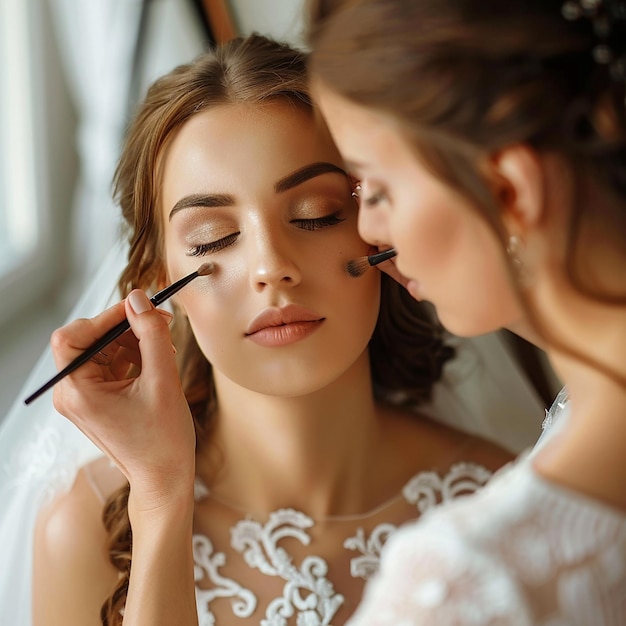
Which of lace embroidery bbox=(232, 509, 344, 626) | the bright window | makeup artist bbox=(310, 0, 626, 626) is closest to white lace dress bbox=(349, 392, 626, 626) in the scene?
makeup artist bbox=(310, 0, 626, 626)

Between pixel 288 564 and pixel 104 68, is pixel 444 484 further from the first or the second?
pixel 104 68

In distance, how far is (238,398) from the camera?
4.08 feet

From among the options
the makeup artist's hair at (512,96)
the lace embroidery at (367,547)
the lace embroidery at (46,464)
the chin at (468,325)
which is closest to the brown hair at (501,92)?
the makeup artist's hair at (512,96)

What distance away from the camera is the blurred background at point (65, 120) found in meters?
1.70

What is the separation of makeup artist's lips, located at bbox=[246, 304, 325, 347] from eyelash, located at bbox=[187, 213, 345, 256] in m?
0.10

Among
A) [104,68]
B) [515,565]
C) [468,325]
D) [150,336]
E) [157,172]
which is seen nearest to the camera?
[515,565]

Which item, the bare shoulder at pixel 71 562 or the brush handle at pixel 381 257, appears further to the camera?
the bare shoulder at pixel 71 562

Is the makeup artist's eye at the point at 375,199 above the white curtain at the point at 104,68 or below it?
below

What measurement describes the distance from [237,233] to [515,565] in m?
0.55

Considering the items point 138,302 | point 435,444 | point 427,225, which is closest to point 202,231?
point 138,302

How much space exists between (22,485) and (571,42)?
0.97 metres

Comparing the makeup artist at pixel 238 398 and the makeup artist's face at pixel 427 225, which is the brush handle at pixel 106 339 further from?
the makeup artist's face at pixel 427 225

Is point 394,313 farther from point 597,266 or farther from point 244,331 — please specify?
point 597,266

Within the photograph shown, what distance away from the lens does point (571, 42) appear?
2.26 feet
